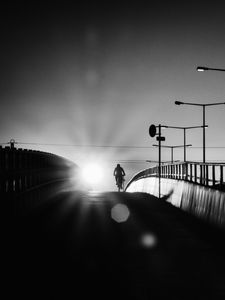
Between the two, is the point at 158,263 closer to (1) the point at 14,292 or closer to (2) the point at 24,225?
(1) the point at 14,292

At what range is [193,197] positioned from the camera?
17516 mm

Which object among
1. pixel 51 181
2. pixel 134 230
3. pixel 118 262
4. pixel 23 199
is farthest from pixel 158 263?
pixel 51 181

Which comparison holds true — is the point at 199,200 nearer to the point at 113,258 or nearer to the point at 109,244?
the point at 109,244

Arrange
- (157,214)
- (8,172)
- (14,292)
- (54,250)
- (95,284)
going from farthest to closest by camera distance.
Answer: (157,214)
(8,172)
(54,250)
(95,284)
(14,292)

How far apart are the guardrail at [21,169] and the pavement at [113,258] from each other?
3.14ft

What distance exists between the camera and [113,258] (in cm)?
948

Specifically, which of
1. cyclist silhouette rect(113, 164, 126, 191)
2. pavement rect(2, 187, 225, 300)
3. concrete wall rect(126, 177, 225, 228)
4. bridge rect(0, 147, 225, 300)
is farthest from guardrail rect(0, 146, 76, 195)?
cyclist silhouette rect(113, 164, 126, 191)

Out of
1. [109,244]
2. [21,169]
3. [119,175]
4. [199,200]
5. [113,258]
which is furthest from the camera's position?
[119,175]

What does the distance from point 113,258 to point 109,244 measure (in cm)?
164

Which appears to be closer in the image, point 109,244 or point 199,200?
point 109,244

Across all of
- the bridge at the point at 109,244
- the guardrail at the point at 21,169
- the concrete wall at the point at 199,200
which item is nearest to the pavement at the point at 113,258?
the bridge at the point at 109,244

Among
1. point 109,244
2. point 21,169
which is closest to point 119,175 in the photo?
point 21,169

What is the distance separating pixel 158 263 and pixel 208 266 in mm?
775

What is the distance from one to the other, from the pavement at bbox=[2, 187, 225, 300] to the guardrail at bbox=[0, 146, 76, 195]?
37.6 inches
